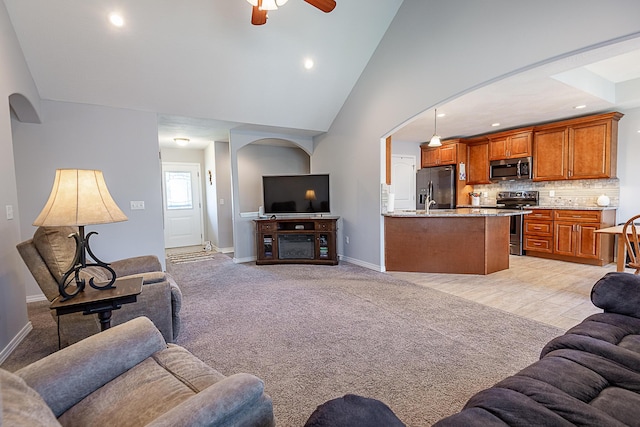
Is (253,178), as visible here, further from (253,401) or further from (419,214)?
(253,401)

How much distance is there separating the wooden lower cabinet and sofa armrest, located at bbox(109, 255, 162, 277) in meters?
6.20

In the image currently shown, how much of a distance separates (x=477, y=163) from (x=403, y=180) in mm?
1652

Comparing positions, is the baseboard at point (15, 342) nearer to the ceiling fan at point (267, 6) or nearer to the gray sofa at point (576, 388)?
the gray sofa at point (576, 388)

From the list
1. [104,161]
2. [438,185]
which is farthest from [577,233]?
[104,161]

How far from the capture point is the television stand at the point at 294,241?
5199mm

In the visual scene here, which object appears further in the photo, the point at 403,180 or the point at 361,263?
the point at 403,180

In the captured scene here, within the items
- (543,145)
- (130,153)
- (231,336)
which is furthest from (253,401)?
(543,145)

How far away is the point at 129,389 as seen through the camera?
1157 millimetres

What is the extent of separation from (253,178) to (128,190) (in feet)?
8.95

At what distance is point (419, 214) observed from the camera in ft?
14.4

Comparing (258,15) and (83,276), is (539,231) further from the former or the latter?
(83,276)

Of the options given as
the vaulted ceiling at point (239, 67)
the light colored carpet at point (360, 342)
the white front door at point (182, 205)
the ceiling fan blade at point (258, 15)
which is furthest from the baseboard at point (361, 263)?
the white front door at point (182, 205)

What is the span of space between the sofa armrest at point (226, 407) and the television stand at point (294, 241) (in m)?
4.21

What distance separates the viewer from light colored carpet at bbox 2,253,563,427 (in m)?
1.81
